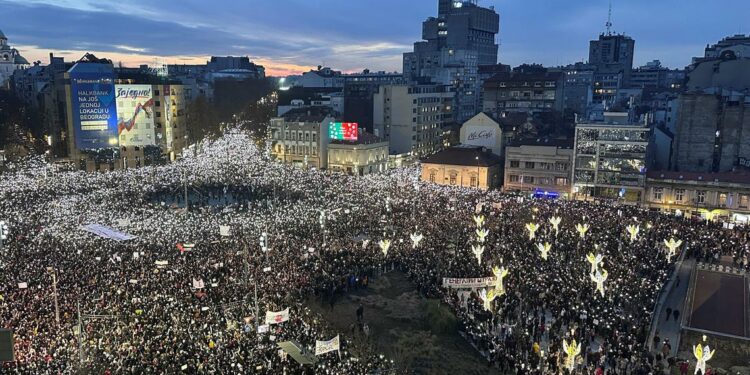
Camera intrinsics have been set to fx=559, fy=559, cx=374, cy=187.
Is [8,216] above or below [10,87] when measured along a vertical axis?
below

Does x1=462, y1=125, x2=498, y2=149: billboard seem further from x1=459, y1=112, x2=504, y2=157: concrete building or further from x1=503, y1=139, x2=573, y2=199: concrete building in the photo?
x1=503, y1=139, x2=573, y2=199: concrete building

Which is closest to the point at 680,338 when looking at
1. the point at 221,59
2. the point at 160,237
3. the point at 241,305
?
the point at 241,305

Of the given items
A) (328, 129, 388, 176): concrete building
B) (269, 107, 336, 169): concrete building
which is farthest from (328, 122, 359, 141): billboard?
(269, 107, 336, 169): concrete building

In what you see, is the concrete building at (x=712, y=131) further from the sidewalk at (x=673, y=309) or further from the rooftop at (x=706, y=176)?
the sidewalk at (x=673, y=309)

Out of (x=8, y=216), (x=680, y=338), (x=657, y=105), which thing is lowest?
(x=680, y=338)

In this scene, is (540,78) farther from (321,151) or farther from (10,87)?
(10,87)

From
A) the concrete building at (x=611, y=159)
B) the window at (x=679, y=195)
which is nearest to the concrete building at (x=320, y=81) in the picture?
the concrete building at (x=611, y=159)
